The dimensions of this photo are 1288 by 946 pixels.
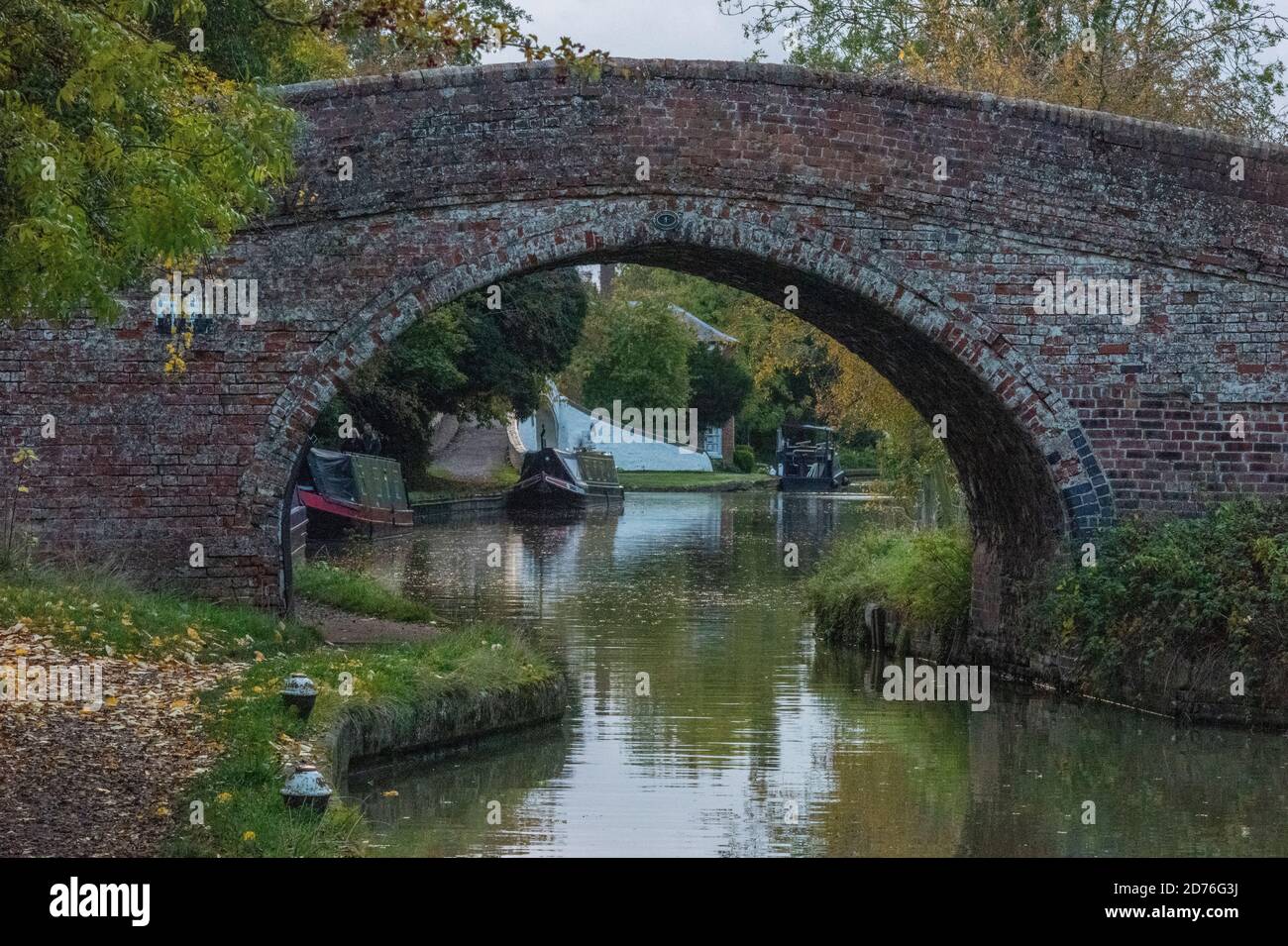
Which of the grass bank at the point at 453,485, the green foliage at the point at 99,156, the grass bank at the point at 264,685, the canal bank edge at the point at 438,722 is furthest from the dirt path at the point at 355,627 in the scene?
the grass bank at the point at 453,485

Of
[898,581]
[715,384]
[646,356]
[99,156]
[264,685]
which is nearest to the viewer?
[99,156]

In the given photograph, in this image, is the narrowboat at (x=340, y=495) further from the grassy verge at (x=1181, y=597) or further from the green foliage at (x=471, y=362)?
the grassy verge at (x=1181, y=597)

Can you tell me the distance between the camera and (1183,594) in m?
12.9

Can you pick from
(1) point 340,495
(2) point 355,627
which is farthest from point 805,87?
(1) point 340,495

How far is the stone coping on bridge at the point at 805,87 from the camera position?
1341cm

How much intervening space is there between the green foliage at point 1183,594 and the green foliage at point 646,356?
4481 centimetres

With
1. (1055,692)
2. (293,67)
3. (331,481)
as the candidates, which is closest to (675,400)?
(331,481)

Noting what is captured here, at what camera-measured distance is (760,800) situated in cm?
1044

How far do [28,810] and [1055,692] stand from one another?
8944mm

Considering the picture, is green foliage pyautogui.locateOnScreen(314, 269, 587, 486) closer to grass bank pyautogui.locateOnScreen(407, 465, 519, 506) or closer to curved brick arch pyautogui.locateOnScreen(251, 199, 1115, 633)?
grass bank pyautogui.locateOnScreen(407, 465, 519, 506)

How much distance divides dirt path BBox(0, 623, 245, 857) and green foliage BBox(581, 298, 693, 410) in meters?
47.8

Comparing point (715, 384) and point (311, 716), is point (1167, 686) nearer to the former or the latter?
point (311, 716)

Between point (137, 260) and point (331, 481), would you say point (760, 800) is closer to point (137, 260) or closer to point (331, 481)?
point (137, 260)

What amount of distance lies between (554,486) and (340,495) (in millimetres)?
11024
